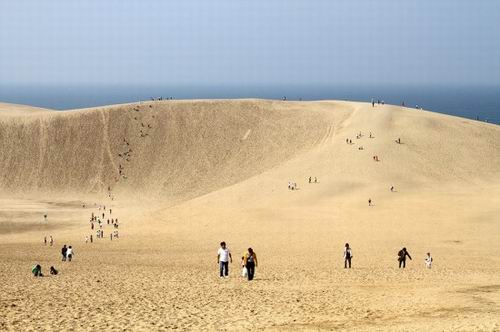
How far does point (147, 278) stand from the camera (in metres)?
21.4

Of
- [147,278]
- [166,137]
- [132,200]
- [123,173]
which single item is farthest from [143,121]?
[147,278]

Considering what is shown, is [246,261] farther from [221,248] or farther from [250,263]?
[221,248]

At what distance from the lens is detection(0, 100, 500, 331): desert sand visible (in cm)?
1593

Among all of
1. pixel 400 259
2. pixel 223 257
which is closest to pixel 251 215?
pixel 400 259

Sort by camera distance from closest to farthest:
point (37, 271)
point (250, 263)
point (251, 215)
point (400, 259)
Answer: point (250, 263) → point (37, 271) → point (400, 259) → point (251, 215)

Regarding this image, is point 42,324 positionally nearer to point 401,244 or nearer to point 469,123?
point 401,244

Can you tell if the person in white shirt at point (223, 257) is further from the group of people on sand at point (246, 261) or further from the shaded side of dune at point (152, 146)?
the shaded side of dune at point (152, 146)

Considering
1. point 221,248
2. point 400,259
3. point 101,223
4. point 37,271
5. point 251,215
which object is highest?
point 251,215

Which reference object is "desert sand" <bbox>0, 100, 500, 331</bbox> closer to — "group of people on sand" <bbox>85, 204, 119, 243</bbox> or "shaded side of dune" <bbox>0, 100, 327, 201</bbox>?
"shaded side of dune" <bbox>0, 100, 327, 201</bbox>

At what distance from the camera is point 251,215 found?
138 ft

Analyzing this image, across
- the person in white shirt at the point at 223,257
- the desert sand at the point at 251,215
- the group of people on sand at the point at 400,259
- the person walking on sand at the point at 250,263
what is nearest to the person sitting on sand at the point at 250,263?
the person walking on sand at the point at 250,263

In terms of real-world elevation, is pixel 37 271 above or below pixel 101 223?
below

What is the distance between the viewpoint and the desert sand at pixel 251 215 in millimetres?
15930

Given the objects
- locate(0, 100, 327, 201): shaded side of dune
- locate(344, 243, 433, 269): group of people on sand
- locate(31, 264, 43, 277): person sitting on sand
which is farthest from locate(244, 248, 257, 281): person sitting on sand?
locate(0, 100, 327, 201): shaded side of dune
